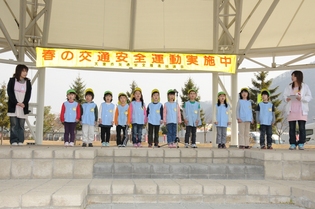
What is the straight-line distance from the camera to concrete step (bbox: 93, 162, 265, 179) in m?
4.18

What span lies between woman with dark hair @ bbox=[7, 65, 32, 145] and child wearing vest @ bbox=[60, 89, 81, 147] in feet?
2.76

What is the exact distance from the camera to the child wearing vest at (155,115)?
263 inches

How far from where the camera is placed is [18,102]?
5562 millimetres

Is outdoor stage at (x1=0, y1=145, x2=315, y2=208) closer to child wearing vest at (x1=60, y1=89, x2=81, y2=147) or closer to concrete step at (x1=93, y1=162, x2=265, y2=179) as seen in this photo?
concrete step at (x1=93, y1=162, x2=265, y2=179)

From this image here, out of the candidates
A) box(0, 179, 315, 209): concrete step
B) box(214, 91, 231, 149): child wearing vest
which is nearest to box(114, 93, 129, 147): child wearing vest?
box(214, 91, 231, 149): child wearing vest

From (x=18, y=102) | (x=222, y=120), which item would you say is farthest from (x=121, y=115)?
(x=222, y=120)

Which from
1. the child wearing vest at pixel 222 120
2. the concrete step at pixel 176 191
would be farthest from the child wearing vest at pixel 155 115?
the concrete step at pixel 176 191

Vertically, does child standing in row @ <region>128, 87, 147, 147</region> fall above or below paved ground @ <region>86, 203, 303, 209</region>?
above

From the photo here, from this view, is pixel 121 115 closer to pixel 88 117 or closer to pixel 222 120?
pixel 88 117

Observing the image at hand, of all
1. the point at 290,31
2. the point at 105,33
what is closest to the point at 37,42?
the point at 105,33

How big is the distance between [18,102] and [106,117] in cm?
183

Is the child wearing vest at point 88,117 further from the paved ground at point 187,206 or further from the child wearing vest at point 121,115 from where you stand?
the paved ground at point 187,206

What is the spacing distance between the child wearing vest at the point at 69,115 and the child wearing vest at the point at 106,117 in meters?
0.52

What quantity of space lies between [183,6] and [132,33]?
2.04 metres
